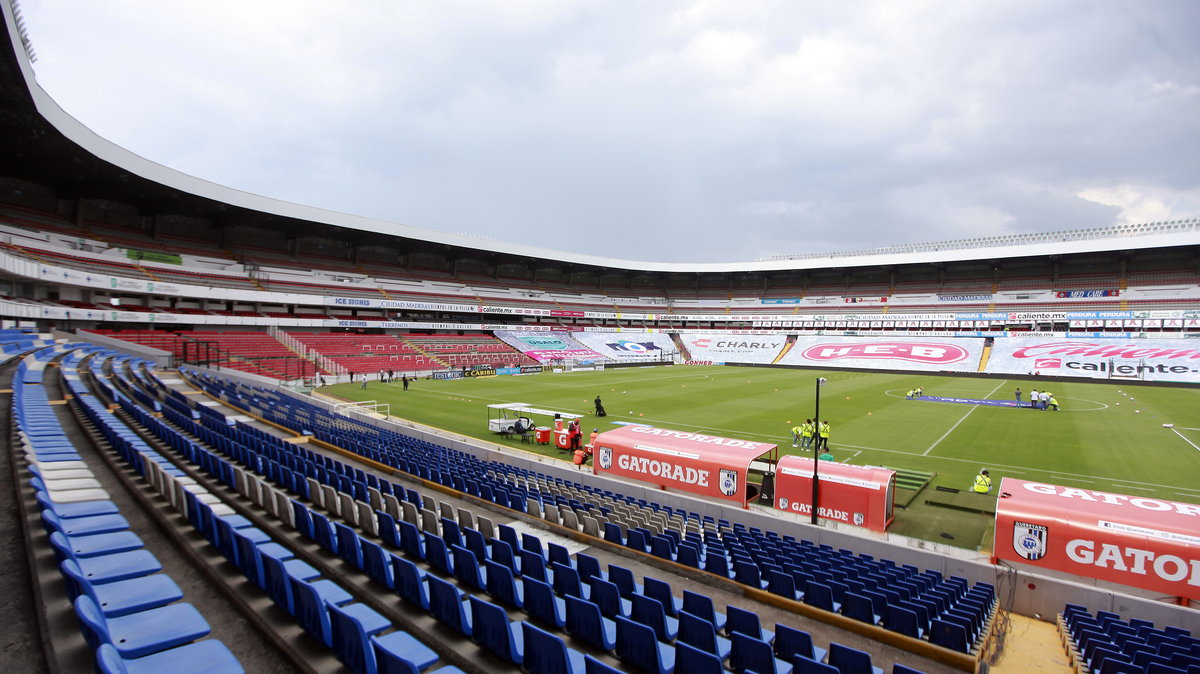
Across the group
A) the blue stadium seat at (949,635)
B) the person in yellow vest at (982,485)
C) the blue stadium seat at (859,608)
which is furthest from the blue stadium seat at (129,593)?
the person in yellow vest at (982,485)

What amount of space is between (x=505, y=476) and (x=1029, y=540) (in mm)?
11723

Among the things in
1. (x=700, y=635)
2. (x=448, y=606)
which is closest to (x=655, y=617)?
(x=700, y=635)

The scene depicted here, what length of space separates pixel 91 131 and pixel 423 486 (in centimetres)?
3525

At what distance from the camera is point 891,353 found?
196 feet

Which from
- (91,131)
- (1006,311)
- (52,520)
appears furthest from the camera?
(1006,311)

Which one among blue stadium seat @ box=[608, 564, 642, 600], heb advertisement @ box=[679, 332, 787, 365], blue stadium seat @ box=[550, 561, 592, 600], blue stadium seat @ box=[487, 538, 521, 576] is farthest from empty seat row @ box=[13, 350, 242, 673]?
heb advertisement @ box=[679, 332, 787, 365]

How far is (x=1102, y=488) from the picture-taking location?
16.4 m

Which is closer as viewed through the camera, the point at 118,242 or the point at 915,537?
the point at 915,537

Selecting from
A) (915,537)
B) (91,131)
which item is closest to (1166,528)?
(915,537)

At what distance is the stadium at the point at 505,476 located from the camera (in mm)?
4977

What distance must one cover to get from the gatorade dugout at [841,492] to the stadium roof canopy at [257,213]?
26484 mm

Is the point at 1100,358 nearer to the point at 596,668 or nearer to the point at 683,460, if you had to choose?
the point at 683,460

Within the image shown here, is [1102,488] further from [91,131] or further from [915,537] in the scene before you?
[91,131]

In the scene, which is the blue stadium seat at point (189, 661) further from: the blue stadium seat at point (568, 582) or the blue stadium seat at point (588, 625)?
the blue stadium seat at point (568, 582)
